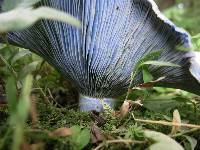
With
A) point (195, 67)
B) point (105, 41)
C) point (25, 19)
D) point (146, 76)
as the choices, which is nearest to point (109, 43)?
point (105, 41)

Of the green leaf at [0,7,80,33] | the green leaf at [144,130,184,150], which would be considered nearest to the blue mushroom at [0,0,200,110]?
the green leaf at [144,130,184,150]

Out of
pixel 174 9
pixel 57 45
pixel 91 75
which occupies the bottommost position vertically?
pixel 91 75

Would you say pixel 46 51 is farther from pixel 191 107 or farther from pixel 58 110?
pixel 191 107

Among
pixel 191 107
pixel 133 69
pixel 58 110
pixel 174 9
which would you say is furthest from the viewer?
pixel 174 9

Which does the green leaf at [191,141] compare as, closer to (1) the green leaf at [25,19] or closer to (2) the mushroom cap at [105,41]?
(2) the mushroom cap at [105,41]

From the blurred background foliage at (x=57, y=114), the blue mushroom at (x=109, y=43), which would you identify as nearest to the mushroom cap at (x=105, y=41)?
the blue mushroom at (x=109, y=43)

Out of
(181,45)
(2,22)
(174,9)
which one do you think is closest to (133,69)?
(181,45)

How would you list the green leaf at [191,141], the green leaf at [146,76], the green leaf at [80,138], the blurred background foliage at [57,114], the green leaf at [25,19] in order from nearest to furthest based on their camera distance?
the green leaf at [25,19]
the blurred background foliage at [57,114]
the green leaf at [80,138]
the green leaf at [191,141]
the green leaf at [146,76]

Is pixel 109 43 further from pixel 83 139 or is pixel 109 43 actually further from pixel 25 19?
pixel 25 19

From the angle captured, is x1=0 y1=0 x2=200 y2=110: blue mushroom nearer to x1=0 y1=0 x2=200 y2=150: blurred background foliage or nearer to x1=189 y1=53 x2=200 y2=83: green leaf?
x1=189 y1=53 x2=200 y2=83: green leaf
